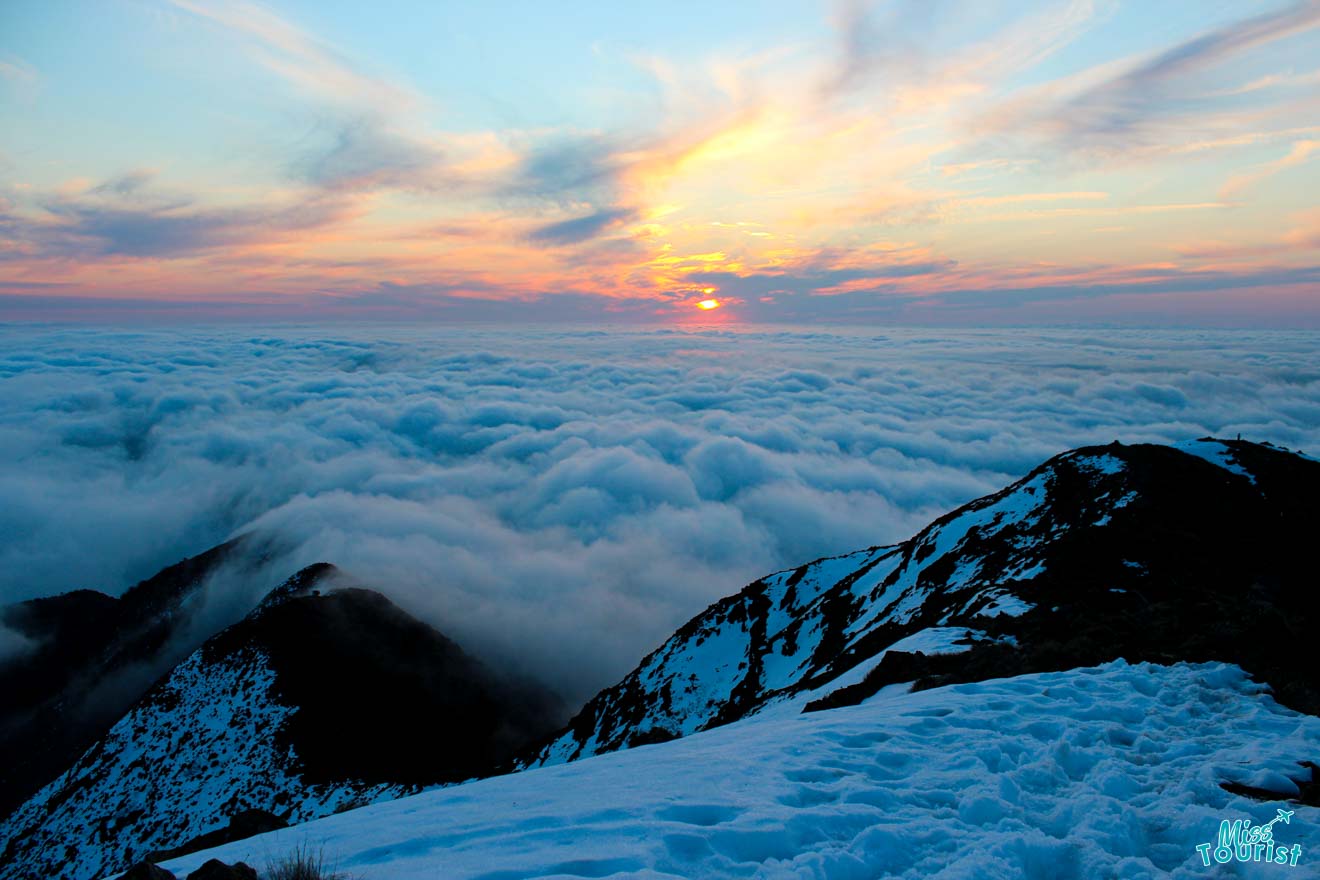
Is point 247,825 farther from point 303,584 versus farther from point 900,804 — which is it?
point 303,584

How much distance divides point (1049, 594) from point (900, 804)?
52.5 feet

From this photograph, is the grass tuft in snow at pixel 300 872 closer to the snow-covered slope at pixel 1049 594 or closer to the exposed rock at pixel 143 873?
the exposed rock at pixel 143 873

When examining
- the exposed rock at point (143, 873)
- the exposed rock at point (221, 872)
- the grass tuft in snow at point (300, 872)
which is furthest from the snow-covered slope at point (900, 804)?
the exposed rock at point (143, 873)

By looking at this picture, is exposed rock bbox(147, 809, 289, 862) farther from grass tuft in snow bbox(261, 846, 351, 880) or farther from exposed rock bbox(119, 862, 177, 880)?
grass tuft in snow bbox(261, 846, 351, 880)

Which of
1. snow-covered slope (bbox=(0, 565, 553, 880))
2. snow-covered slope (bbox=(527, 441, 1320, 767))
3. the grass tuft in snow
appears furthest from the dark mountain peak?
the grass tuft in snow

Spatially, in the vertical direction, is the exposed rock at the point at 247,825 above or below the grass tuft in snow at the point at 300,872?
below

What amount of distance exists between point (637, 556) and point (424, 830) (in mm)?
158435

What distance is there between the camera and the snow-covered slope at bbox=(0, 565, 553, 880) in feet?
207

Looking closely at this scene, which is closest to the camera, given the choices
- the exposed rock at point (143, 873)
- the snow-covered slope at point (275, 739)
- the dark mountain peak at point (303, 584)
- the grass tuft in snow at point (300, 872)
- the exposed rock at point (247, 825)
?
the grass tuft in snow at point (300, 872)

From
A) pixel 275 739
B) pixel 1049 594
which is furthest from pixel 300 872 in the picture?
pixel 275 739

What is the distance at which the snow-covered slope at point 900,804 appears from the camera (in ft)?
19.1

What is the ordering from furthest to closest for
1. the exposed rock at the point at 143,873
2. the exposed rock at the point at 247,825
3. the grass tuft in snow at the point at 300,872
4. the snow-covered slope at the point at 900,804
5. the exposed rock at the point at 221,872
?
1. the exposed rock at the point at 247,825
2. the snow-covered slope at the point at 900,804
3. the exposed rock at the point at 221,872
4. the exposed rock at the point at 143,873
5. the grass tuft in snow at the point at 300,872

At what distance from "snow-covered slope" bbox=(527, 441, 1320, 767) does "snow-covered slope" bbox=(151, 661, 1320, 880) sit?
2.98 m

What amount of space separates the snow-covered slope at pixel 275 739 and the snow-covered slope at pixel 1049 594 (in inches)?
941
